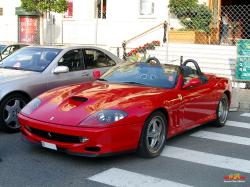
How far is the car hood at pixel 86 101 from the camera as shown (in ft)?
19.2

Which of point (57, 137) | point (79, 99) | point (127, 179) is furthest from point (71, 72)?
point (127, 179)

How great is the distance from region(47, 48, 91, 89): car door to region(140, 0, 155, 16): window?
37.8ft

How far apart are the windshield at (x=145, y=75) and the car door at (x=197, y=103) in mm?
279

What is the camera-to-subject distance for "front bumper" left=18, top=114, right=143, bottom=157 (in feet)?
18.3

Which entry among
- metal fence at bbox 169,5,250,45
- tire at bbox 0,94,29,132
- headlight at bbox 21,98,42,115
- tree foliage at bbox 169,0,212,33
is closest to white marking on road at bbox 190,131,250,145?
headlight at bbox 21,98,42,115

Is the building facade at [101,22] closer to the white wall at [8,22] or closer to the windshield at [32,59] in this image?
the white wall at [8,22]

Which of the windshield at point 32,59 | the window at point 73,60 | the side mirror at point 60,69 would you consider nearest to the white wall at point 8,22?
the windshield at point 32,59

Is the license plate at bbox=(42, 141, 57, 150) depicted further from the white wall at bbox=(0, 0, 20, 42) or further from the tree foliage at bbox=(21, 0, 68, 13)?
the white wall at bbox=(0, 0, 20, 42)

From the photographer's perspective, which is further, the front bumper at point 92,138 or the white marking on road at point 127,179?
the front bumper at point 92,138

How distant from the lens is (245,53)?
1280cm

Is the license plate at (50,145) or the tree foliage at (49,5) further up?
the tree foliage at (49,5)

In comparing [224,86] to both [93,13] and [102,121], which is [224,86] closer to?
[102,121]

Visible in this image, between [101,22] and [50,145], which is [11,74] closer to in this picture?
[50,145]

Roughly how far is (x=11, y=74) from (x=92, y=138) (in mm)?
3033
